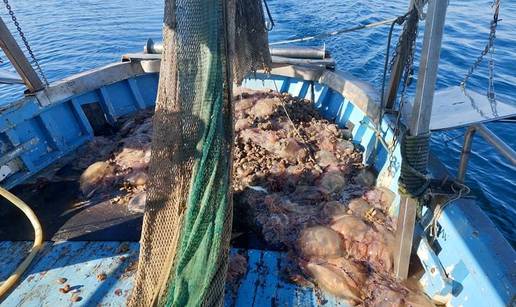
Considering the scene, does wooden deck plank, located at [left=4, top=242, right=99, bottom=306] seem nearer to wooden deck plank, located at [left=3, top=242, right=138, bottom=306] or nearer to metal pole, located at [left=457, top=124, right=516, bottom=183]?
wooden deck plank, located at [left=3, top=242, right=138, bottom=306]

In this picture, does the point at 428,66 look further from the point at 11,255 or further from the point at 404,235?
the point at 11,255

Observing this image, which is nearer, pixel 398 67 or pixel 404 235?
pixel 404 235

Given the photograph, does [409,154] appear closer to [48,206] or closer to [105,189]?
[105,189]

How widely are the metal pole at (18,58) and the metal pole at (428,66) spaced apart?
223 inches

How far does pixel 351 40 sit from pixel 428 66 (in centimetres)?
1170

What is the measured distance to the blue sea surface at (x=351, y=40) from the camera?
7.02 meters

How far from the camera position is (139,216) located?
4.64m

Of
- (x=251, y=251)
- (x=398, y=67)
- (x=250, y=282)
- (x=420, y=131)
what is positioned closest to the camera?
(x=420, y=131)

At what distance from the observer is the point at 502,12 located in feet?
43.4

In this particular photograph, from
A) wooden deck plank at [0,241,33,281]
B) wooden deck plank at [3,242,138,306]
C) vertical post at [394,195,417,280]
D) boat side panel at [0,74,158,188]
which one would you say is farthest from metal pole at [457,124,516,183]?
boat side panel at [0,74,158,188]

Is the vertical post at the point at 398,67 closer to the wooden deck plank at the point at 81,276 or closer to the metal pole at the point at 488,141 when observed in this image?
the metal pole at the point at 488,141

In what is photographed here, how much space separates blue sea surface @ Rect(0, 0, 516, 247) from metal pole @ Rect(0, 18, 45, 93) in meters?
6.93

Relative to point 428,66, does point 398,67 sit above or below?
below

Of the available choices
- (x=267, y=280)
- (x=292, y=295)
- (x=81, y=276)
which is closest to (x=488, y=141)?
(x=292, y=295)
